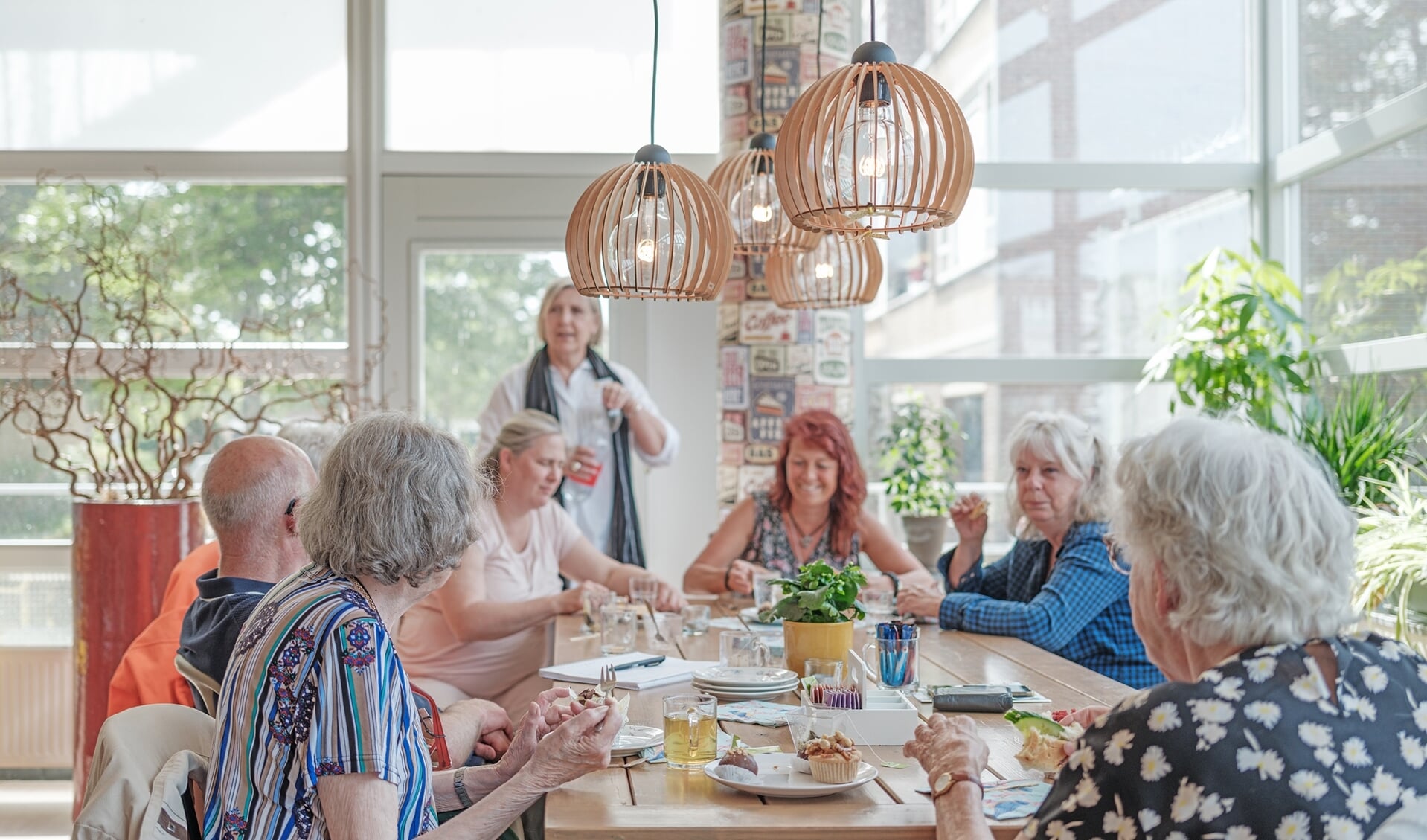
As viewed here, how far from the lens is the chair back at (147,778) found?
4.99 feet

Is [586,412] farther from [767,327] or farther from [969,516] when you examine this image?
[969,516]

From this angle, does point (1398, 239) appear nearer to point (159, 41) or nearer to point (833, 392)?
point (833, 392)

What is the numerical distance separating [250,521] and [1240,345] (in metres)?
3.76

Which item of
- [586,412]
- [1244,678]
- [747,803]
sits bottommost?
[747,803]

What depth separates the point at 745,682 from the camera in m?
2.18

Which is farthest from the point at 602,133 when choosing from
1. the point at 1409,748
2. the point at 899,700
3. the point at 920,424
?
the point at 1409,748

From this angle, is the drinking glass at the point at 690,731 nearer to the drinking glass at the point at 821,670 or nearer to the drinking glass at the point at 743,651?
the drinking glass at the point at 821,670

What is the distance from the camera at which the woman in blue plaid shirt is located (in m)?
2.75

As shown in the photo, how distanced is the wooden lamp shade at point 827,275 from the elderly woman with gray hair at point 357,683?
1.75 metres

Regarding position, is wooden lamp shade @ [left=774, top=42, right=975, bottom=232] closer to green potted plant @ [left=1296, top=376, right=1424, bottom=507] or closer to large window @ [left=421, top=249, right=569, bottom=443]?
green potted plant @ [left=1296, top=376, right=1424, bottom=507]

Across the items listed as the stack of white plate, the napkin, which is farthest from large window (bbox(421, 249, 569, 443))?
the stack of white plate

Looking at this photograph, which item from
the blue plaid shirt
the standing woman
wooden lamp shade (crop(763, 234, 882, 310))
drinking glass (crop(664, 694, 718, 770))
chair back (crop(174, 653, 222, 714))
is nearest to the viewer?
drinking glass (crop(664, 694, 718, 770))

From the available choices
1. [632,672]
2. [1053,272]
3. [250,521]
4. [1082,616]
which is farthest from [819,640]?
[1053,272]

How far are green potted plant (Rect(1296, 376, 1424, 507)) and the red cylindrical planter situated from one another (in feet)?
11.5
